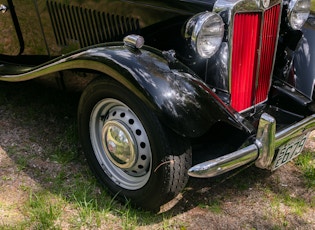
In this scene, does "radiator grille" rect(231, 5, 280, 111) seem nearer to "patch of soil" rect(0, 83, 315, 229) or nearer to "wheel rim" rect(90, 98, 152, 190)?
"patch of soil" rect(0, 83, 315, 229)

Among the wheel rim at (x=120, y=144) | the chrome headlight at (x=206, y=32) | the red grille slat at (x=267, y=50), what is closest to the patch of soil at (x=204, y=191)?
the wheel rim at (x=120, y=144)

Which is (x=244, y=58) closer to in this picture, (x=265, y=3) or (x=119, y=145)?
(x=265, y=3)

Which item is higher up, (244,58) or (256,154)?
(244,58)

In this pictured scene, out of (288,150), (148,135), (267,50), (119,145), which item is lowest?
(288,150)

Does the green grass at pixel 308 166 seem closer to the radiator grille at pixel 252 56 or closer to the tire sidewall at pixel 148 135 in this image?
the radiator grille at pixel 252 56

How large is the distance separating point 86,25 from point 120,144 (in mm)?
998

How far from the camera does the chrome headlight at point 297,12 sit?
2.59 metres

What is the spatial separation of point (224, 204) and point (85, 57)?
124 centimetres

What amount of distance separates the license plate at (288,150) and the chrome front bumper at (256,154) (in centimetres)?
13

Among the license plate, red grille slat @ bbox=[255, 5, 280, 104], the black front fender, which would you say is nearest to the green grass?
the license plate

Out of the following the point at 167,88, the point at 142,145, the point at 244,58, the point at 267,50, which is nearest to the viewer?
the point at 167,88

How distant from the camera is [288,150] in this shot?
7.82 feet

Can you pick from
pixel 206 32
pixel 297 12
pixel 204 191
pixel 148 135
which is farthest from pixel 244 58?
pixel 204 191

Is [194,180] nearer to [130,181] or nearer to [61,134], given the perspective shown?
[130,181]
